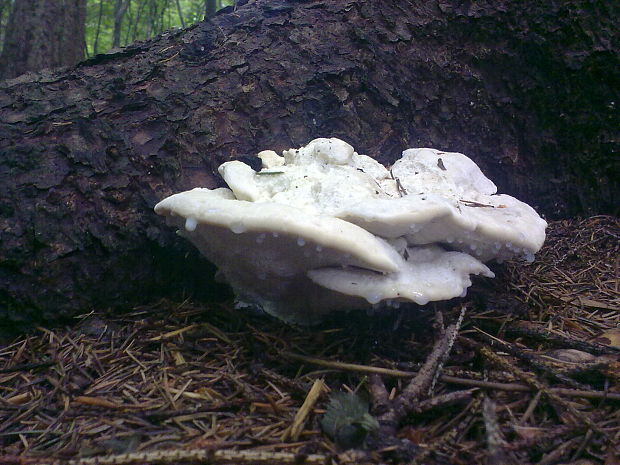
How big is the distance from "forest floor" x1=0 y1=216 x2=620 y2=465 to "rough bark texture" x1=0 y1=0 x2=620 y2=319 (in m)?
0.37

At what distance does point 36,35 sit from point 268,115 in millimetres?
5798

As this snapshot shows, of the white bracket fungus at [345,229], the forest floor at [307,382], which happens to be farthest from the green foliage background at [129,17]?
the forest floor at [307,382]

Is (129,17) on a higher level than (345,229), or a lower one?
higher

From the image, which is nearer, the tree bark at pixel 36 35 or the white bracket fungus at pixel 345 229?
the white bracket fungus at pixel 345 229

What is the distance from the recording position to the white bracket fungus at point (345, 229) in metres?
1.85

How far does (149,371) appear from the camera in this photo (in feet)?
Answer: 7.06

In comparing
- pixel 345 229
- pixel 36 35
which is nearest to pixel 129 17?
pixel 36 35

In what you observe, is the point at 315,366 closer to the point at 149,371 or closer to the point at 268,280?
the point at 268,280

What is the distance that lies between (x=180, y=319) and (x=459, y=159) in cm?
189

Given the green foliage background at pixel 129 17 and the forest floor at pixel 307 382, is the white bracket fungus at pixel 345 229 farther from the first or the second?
the green foliage background at pixel 129 17

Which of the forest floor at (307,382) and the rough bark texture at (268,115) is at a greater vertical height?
the rough bark texture at (268,115)

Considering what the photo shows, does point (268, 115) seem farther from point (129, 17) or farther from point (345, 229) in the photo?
point (129, 17)

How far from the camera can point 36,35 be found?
682 cm

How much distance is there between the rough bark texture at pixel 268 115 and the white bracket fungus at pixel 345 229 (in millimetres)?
503
